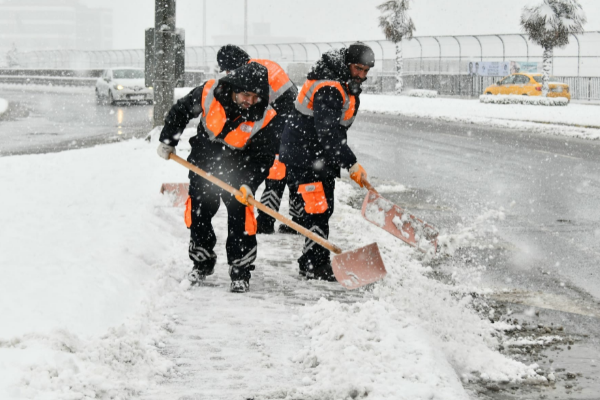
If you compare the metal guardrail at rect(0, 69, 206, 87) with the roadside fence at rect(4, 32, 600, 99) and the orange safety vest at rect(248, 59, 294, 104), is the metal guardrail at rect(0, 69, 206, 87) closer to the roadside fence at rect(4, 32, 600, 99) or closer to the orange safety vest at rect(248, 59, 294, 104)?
the roadside fence at rect(4, 32, 600, 99)

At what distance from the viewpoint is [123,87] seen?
26828mm

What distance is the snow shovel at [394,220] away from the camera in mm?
5473

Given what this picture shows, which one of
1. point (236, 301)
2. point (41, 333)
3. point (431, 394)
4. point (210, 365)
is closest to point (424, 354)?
point (431, 394)

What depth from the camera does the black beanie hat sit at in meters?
5.00

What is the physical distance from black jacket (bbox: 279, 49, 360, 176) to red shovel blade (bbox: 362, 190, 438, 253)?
34cm

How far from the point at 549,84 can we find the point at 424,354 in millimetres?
24426

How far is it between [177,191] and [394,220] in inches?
81.3

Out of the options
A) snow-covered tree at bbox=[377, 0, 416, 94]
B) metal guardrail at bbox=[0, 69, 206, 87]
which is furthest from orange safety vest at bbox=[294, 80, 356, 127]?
metal guardrail at bbox=[0, 69, 206, 87]

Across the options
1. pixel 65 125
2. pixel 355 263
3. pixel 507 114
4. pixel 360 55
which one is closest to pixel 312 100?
pixel 360 55

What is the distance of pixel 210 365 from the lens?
3.75 meters

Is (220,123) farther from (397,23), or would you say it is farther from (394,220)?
(397,23)

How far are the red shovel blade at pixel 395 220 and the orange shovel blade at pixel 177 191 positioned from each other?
1698mm

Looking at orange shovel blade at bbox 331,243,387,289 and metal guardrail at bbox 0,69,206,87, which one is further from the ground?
metal guardrail at bbox 0,69,206,87

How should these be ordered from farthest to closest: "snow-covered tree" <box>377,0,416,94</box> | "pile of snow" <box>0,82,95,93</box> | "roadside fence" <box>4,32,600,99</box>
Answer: "pile of snow" <box>0,82,95,93</box> → "snow-covered tree" <box>377,0,416,94</box> → "roadside fence" <box>4,32,600,99</box>
